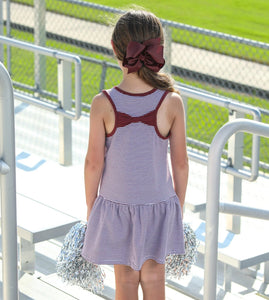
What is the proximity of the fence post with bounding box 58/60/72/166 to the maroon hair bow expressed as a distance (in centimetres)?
251

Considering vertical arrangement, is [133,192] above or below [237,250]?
above

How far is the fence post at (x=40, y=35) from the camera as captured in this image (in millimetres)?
6727

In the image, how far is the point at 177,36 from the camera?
43.4 ft

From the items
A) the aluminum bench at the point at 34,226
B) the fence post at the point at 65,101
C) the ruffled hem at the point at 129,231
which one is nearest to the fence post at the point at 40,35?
the fence post at the point at 65,101

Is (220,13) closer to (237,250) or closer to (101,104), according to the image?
(237,250)

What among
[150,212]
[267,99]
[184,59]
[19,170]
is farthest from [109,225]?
[184,59]

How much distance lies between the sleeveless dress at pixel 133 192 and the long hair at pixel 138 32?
0.17 ft

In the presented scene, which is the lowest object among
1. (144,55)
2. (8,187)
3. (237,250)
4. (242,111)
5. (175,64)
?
(175,64)

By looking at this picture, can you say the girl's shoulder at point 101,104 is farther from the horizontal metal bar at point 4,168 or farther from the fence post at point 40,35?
the fence post at point 40,35

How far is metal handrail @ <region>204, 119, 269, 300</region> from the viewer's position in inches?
100.0

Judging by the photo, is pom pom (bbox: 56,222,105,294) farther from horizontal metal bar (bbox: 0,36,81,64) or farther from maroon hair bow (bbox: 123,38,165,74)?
horizontal metal bar (bbox: 0,36,81,64)

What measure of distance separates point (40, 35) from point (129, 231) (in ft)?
14.0

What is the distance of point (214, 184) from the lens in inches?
102

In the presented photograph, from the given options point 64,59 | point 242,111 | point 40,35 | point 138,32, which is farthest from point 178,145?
point 40,35
